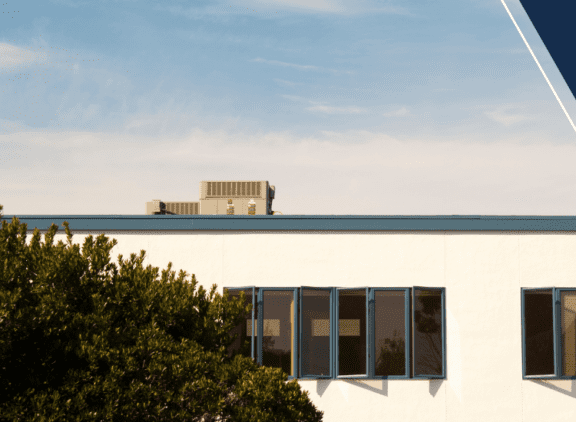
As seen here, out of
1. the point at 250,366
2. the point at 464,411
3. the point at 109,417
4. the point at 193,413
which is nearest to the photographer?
the point at 109,417

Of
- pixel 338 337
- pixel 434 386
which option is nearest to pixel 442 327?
pixel 434 386

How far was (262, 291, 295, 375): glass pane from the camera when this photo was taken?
1085 centimetres

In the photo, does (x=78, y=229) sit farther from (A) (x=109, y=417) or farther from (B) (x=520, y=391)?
(B) (x=520, y=391)

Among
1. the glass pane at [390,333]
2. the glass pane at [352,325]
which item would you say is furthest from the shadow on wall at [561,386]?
the glass pane at [352,325]

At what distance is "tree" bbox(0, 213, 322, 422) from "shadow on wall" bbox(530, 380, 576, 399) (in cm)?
569

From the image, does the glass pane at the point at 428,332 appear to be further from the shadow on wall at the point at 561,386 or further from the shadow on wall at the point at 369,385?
the shadow on wall at the point at 561,386

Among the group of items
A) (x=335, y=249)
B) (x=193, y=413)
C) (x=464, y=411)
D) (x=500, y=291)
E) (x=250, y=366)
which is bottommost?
(x=464, y=411)

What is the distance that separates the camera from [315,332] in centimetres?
1101

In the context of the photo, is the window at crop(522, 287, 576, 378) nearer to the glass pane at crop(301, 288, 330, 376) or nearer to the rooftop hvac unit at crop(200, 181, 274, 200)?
the glass pane at crop(301, 288, 330, 376)

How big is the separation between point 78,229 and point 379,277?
6.40 metres

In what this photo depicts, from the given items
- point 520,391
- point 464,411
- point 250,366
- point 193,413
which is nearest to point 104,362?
point 193,413

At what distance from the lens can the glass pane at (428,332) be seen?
36.1ft

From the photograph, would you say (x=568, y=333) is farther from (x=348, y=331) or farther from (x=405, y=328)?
(x=348, y=331)

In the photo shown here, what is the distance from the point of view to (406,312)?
36.1 ft
